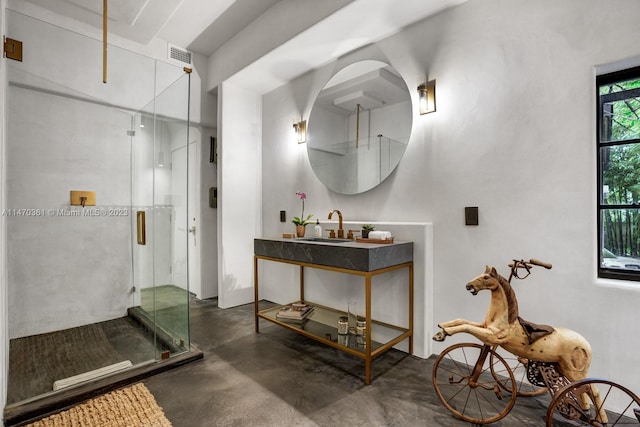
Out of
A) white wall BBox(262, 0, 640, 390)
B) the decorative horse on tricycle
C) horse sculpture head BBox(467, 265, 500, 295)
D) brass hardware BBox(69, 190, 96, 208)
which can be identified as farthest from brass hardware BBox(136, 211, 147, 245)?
horse sculpture head BBox(467, 265, 500, 295)

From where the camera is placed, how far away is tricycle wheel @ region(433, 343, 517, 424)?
1.54m

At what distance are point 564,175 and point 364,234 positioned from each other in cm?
132

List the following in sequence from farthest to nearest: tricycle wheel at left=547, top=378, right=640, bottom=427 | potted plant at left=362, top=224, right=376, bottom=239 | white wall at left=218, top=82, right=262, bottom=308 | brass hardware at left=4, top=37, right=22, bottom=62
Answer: white wall at left=218, top=82, right=262, bottom=308 → potted plant at left=362, top=224, right=376, bottom=239 → brass hardware at left=4, top=37, right=22, bottom=62 → tricycle wheel at left=547, top=378, right=640, bottom=427

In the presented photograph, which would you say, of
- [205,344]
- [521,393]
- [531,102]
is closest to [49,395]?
[205,344]

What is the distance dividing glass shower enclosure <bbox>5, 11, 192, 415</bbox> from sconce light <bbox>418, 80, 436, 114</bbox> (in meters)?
1.87

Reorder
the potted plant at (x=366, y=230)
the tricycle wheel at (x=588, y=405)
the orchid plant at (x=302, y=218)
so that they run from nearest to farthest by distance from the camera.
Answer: the tricycle wheel at (x=588, y=405) < the potted plant at (x=366, y=230) < the orchid plant at (x=302, y=218)

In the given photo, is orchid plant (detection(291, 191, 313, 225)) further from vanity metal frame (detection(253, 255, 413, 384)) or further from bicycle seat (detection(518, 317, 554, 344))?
bicycle seat (detection(518, 317, 554, 344))

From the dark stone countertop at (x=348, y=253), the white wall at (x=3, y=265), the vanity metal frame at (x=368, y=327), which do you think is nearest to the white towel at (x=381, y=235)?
the dark stone countertop at (x=348, y=253)

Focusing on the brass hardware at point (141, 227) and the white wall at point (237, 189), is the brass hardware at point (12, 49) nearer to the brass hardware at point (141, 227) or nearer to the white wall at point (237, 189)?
the brass hardware at point (141, 227)

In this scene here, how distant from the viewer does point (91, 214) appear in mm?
2502

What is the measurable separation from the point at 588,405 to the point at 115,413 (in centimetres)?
244

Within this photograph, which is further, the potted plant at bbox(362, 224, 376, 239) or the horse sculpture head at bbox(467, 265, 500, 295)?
the potted plant at bbox(362, 224, 376, 239)

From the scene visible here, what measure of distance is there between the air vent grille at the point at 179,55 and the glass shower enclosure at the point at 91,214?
1460 millimetres

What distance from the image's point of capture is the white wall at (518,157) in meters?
1.70
